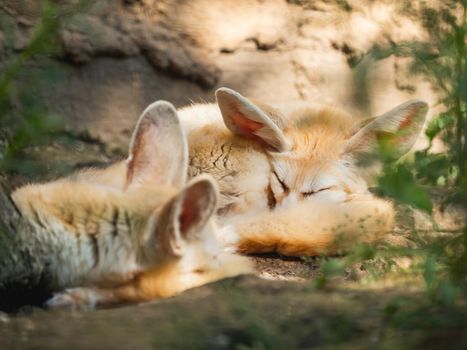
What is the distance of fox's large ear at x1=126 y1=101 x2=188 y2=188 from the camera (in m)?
4.12

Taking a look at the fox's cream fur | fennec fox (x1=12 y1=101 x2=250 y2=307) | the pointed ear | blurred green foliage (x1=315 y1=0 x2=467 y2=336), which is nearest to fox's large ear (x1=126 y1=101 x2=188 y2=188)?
fennec fox (x1=12 y1=101 x2=250 y2=307)

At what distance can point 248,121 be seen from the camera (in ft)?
21.0

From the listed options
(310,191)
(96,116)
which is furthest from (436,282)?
(96,116)

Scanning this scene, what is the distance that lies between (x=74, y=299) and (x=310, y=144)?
10.4 feet

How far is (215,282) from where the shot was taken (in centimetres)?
390

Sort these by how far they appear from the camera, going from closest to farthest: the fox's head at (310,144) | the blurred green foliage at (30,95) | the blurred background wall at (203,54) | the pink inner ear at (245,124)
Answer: the blurred green foliage at (30,95)
the fox's head at (310,144)
the pink inner ear at (245,124)
the blurred background wall at (203,54)

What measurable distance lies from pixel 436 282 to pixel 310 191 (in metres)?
2.91

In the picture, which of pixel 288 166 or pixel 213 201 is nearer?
pixel 213 201

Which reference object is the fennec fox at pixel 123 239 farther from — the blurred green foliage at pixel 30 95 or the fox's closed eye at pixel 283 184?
the fox's closed eye at pixel 283 184

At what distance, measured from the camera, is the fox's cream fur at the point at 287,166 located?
568 cm

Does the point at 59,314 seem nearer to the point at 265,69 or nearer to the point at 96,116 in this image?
the point at 96,116

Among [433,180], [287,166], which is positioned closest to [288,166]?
[287,166]

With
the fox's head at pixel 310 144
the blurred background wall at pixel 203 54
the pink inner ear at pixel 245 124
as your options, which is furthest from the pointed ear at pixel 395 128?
the blurred background wall at pixel 203 54

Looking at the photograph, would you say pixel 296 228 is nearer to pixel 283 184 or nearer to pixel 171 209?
pixel 283 184
